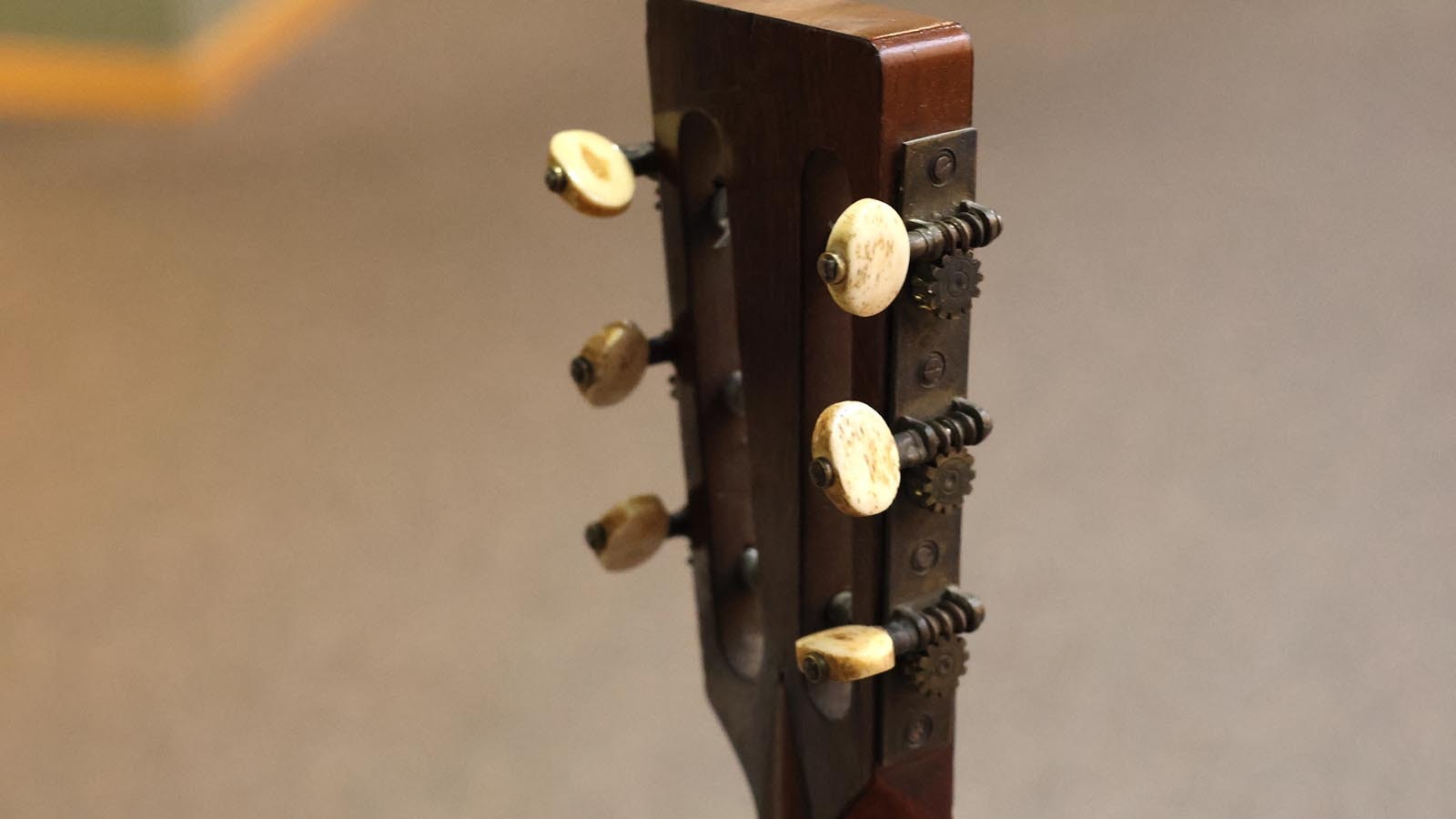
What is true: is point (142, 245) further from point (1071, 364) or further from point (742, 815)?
point (742, 815)

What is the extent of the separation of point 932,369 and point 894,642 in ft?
0.44

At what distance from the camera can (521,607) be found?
1.85 m

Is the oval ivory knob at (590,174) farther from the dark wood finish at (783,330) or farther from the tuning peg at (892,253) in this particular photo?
the tuning peg at (892,253)

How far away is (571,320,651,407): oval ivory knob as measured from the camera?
96cm

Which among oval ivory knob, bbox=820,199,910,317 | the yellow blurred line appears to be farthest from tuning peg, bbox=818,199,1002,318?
the yellow blurred line

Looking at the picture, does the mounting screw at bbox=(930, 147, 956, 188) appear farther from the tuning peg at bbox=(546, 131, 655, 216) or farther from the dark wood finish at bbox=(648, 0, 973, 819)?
the tuning peg at bbox=(546, 131, 655, 216)

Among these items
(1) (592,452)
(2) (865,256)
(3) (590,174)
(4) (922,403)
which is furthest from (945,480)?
(1) (592,452)

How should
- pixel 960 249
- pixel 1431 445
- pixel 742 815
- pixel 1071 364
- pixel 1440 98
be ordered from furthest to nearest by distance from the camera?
pixel 1440 98 → pixel 1071 364 → pixel 1431 445 → pixel 742 815 → pixel 960 249

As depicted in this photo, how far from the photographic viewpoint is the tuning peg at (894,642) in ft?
2.62

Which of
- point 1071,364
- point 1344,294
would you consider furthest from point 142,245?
point 1344,294

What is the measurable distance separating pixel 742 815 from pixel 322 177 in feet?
6.03

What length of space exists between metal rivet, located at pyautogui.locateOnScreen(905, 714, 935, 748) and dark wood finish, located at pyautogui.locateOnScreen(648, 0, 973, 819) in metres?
0.01

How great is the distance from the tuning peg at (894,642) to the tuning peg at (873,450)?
0.23 feet

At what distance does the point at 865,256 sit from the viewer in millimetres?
708
